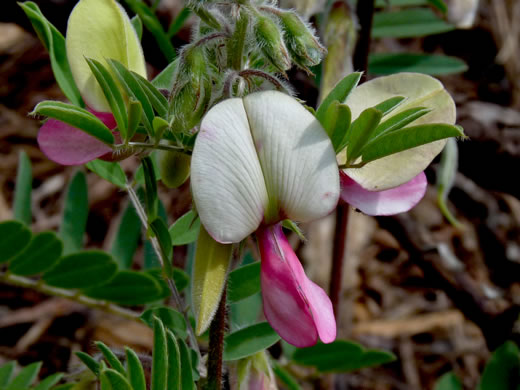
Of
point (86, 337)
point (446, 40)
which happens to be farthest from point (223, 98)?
point (446, 40)

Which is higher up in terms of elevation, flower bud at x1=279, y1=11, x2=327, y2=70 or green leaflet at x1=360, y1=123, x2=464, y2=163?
flower bud at x1=279, y1=11, x2=327, y2=70

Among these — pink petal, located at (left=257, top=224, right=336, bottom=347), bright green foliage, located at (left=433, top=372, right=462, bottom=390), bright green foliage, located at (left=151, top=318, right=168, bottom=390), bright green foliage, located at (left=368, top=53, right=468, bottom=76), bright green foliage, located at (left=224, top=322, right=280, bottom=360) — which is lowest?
bright green foliage, located at (left=433, top=372, right=462, bottom=390)

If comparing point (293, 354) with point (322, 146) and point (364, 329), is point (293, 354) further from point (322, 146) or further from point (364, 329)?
point (364, 329)

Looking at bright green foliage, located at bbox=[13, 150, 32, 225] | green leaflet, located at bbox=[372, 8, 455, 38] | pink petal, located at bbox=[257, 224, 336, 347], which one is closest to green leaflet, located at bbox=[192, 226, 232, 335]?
Answer: pink petal, located at bbox=[257, 224, 336, 347]

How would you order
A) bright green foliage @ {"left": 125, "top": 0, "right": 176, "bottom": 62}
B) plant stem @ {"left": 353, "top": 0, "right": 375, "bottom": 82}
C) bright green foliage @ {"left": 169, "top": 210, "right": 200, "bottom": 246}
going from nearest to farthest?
bright green foliage @ {"left": 169, "top": 210, "right": 200, "bottom": 246}, bright green foliage @ {"left": 125, "top": 0, "right": 176, "bottom": 62}, plant stem @ {"left": 353, "top": 0, "right": 375, "bottom": 82}

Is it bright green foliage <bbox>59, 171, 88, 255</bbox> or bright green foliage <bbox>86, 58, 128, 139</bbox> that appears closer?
bright green foliage <bbox>86, 58, 128, 139</bbox>

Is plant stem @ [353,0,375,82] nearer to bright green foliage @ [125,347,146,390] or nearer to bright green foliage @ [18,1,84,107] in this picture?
bright green foliage @ [18,1,84,107]

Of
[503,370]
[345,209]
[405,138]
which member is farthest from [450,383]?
[405,138]

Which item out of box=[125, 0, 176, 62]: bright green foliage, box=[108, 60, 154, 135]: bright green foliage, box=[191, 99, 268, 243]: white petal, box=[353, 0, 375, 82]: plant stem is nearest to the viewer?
box=[191, 99, 268, 243]: white petal
